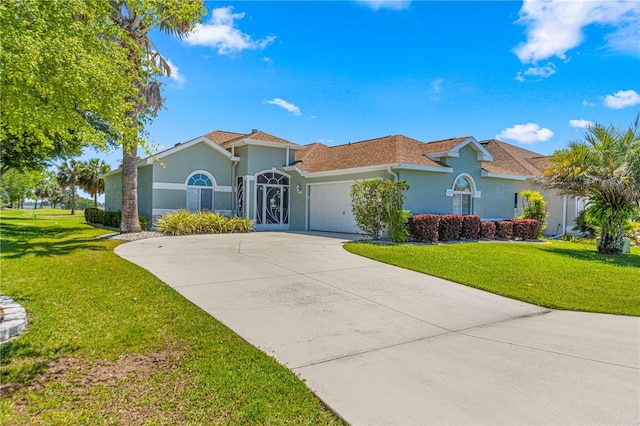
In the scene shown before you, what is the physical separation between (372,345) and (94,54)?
5.27 metres

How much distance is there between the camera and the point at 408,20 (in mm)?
13742

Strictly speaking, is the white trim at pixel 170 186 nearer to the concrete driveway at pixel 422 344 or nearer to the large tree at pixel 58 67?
the concrete driveway at pixel 422 344

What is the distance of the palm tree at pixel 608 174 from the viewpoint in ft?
44.1

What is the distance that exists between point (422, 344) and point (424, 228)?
1036cm

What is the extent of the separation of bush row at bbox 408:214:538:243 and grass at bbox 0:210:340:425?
10456 mm

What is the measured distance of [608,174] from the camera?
1377 centimetres

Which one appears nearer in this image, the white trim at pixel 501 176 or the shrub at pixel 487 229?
the shrub at pixel 487 229

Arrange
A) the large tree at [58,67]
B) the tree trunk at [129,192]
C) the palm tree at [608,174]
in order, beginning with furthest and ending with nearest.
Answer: the tree trunk at [129,192], the palm tree at [608,174], the large tree at [58,67]

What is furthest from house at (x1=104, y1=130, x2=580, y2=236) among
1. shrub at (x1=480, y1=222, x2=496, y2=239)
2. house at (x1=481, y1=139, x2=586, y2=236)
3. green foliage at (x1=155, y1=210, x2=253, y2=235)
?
shrub at (x1=480, y1=222, x2=496, y2=239)

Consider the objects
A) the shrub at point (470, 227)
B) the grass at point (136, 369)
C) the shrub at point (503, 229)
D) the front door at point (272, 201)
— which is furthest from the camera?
the front door at point (272, 201)

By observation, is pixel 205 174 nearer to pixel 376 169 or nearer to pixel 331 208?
pixel 331 208

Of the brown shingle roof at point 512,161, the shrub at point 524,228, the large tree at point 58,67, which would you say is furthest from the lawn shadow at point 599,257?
the large tree at point 58,67

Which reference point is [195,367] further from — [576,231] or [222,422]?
[576,231]

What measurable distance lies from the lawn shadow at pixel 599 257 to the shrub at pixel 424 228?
4.22m
